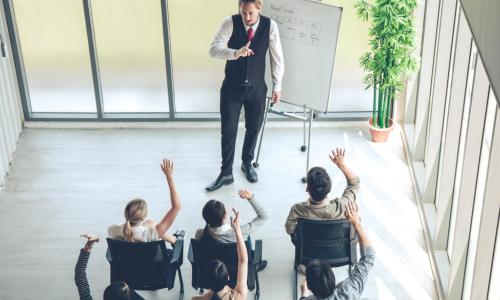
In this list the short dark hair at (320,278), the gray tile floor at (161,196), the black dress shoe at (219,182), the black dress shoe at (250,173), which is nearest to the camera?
the short dark hair at (320,278)

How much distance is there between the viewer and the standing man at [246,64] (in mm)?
7285

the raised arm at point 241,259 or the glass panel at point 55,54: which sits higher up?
the glass panel at point 55,54

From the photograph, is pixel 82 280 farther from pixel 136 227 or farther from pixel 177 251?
pixel 177 251

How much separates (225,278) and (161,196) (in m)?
3.05

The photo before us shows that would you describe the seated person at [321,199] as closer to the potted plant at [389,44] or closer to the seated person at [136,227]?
the seated person at [136,227]

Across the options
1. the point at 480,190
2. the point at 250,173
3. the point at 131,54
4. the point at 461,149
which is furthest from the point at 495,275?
the point at 131,54

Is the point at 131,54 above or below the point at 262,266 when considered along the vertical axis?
above

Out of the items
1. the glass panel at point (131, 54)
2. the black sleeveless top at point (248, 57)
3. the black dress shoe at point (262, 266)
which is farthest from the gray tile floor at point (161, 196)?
the black sleeveless top at point (248, 57)

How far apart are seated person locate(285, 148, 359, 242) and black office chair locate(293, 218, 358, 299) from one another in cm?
12

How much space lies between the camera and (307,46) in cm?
758

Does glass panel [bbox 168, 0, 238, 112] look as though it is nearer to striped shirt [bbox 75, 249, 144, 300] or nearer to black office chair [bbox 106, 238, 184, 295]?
black office chair [bbox 106, 238, 184, 295]

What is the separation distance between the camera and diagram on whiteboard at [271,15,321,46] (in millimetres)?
7469

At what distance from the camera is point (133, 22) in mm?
8805

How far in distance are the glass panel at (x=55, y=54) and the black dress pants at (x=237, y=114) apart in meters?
2.20
